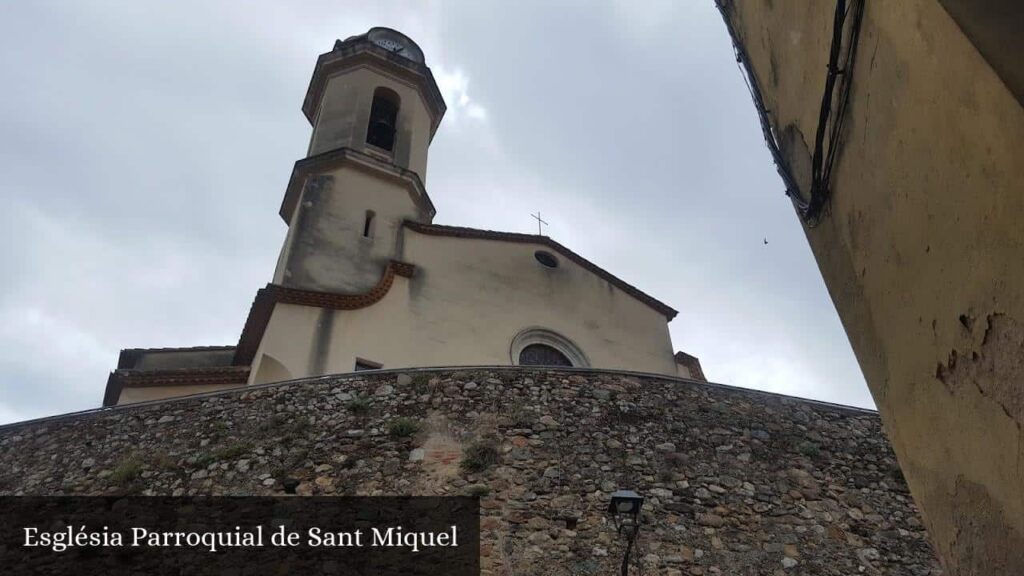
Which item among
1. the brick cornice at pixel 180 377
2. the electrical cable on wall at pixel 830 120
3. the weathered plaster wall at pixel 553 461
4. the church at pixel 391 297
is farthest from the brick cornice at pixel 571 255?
the electrical cable on wall at pixel 830 120

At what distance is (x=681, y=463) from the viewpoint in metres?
7.58

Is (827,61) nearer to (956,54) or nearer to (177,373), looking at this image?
(956,54)

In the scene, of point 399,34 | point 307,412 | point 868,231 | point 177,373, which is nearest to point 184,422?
point 307,412

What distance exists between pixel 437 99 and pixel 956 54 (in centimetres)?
1741

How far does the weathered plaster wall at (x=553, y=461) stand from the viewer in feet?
22.3

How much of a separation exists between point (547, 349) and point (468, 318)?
1.62m

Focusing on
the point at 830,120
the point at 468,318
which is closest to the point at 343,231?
the point at 468,318

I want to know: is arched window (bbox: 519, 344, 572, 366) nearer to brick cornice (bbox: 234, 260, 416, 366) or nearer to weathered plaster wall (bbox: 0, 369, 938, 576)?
brick cornice (bbox: 234, 260, 416, 366)

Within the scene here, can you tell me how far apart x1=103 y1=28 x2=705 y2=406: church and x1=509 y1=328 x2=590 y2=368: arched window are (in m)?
0.03

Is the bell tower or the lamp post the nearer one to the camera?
the lamp post

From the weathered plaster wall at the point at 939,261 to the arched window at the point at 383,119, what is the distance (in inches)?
562

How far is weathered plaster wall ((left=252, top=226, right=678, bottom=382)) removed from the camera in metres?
11.7
